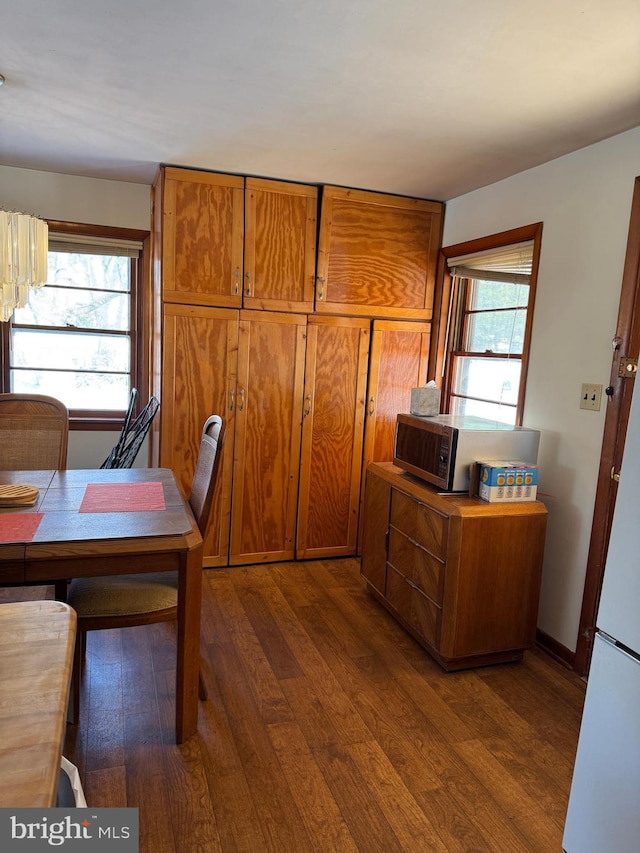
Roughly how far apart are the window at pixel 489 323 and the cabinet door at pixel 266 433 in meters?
1.01

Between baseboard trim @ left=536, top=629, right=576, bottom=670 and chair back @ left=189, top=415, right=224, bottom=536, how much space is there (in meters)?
1.72

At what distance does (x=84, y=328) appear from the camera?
3.82 m

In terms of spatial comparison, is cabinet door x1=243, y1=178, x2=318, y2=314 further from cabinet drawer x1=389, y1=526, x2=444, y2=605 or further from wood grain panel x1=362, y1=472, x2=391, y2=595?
cabinet drawer x1=389, y1=526, x2=444, y2=605

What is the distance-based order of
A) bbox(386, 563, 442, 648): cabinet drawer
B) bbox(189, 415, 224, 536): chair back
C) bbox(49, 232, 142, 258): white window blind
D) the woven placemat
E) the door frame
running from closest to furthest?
the woven placemat, bbox(189, 415, 224, 536): chair back, the door frame, bbox(386, 563, 442, 648): cabinet drawer, bbox(49, 232, 142, 258): white window blind

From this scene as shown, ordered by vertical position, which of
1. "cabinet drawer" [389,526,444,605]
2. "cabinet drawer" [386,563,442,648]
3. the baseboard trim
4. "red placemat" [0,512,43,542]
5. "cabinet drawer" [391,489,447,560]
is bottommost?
the baseboard trim

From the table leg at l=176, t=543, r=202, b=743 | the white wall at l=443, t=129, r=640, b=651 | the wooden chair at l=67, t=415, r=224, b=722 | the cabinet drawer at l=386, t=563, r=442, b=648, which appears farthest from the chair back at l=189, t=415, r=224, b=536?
the white wall at l=443, t=129, r=640, b=651

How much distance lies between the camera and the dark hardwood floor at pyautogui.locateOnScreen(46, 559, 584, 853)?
1.71 metres

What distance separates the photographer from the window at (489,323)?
3.08 meters

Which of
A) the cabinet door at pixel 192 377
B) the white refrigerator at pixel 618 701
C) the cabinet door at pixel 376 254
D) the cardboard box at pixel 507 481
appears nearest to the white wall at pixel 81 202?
the cabinet door at pixel 192 377

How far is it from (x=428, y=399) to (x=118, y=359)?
6.98ft

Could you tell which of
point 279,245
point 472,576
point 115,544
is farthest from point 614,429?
point 279,245

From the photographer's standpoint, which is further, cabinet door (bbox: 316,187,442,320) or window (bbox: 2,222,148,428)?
window (bbox: 2,222,148,428)

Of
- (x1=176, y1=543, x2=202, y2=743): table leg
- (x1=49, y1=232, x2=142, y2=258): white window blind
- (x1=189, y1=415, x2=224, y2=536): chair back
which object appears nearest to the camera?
(x1=176, y1=543, x2=202, y2=743): table leg

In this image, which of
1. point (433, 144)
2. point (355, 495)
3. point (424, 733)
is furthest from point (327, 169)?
point (424, 733)
